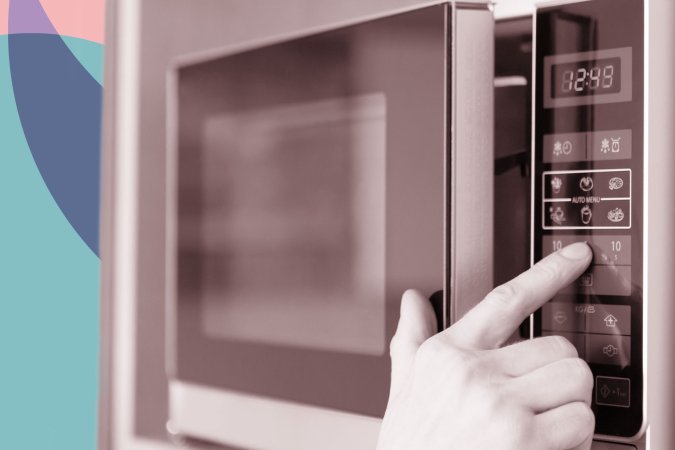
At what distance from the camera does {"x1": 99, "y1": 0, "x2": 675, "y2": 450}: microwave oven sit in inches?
21.8

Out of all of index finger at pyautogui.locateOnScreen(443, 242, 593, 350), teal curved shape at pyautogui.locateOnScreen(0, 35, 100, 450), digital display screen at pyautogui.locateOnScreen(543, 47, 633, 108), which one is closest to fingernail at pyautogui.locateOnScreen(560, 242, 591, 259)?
index finger at pyautogui.locateOnScreen(443, 242, 593, 350)

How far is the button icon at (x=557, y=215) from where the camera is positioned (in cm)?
57

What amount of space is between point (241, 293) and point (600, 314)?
332 mm

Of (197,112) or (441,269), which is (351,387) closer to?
(441,269)

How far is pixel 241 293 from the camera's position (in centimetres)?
74

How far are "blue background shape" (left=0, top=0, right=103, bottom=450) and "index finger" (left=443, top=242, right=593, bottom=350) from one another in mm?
579

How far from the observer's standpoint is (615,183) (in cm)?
55

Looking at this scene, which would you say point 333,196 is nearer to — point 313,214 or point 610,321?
point 313,214

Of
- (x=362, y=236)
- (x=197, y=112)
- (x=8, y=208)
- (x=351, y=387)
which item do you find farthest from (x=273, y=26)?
(x=8, y=208)

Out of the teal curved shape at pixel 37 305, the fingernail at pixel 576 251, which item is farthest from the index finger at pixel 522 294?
the teal curved shape at pixel 37 305

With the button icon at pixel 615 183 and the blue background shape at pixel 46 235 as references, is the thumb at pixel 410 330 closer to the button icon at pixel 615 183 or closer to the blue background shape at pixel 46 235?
Result: the button icon at pixel 615 183

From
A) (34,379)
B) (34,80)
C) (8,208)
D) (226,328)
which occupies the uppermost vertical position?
(34,80)

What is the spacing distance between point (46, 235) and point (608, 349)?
74 centimetres

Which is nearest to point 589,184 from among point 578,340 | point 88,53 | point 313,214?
point 578,340
